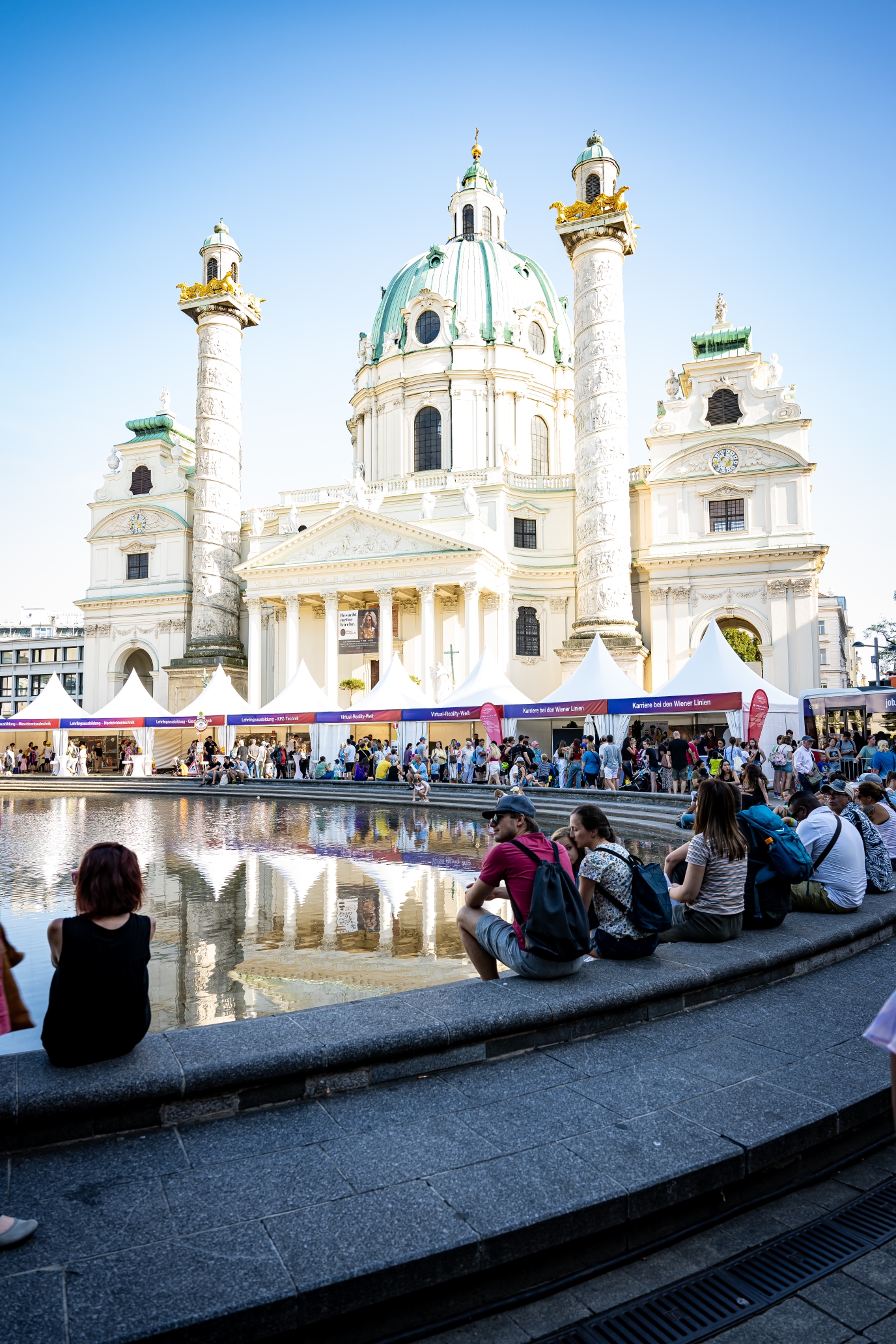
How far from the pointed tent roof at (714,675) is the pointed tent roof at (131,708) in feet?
59.8

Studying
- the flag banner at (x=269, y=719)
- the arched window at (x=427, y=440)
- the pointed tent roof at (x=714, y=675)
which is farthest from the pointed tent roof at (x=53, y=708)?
the arched window at (x=427, y=440)

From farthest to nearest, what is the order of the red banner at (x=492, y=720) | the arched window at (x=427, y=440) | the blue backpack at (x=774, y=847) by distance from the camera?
the arched window at (x=427, y=440) → the red banner at (x=492, y=720) → the blue backpack at (x=774, y=847)

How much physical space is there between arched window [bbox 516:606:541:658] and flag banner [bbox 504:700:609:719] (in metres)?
16.9

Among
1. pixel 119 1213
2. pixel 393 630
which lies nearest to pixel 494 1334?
pixel 119 1213

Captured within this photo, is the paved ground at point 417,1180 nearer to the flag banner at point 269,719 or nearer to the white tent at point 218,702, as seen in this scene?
the flag banner at point 269,719

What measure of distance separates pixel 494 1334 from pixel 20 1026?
174 cm

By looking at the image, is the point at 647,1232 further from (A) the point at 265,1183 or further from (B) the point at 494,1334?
(A) the point at 265,1183

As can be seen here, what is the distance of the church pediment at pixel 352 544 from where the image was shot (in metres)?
36.3

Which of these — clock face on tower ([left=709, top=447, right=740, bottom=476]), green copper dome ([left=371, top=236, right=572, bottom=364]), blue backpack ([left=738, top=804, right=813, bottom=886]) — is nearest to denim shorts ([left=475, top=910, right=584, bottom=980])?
blue backpack ([left=738, top=804, right=813, bottom=886])

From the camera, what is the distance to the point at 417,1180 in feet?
9.29

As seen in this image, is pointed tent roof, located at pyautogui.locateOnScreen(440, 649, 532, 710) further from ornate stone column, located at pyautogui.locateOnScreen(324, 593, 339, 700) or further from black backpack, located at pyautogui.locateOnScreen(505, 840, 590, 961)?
black backpack, located at pyautogui.locateOnScreen(505, 840, 590, 961)

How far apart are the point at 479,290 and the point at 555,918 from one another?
48.8 meters

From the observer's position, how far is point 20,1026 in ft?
9.45

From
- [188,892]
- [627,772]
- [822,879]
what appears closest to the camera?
[822,879]
